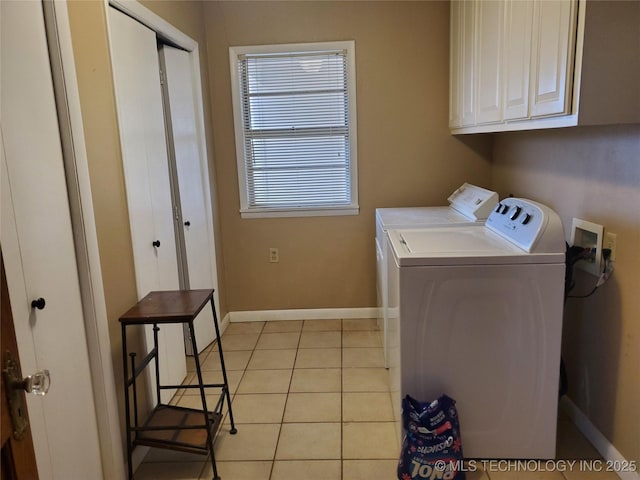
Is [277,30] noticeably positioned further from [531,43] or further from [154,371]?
[154,371]

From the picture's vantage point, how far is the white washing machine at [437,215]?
270 centimetres

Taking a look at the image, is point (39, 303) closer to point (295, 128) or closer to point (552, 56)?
point (552, 56)

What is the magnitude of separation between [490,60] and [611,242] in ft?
3.53

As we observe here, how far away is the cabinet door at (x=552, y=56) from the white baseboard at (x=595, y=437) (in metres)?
1.37

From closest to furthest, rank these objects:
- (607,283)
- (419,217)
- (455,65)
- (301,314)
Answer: (607,283), (419,217), (455,65), (301,314)

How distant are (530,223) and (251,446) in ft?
5.15

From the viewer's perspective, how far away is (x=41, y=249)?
153cm

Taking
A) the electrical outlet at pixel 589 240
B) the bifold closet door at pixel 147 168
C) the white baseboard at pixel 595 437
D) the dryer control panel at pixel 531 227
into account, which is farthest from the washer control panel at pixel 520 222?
the bifold closet door at pixel 147 168

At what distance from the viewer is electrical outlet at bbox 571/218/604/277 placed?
6.35 ft

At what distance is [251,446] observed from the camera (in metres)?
2.17

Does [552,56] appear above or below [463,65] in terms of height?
below

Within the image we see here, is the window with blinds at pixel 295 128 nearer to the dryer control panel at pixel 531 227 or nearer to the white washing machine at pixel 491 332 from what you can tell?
the dryer control panel at pixel 531 227

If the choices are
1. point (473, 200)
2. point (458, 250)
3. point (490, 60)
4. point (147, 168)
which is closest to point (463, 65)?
point (490, 60)

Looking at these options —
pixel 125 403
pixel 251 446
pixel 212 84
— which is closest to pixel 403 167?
pixel 212 84
